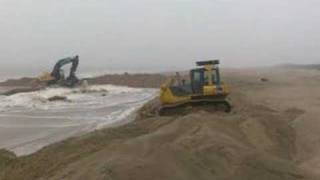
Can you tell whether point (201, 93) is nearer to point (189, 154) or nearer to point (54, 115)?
point (54, 115)

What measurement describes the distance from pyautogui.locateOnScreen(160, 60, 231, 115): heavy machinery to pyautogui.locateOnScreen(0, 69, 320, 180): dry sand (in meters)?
3.91

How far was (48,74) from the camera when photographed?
212 feet

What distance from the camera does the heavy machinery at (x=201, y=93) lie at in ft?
90.7

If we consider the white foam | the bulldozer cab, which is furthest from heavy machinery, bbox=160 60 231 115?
the white foam

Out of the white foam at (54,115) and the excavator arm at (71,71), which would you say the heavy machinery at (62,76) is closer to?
the excavator arm at (71,71)

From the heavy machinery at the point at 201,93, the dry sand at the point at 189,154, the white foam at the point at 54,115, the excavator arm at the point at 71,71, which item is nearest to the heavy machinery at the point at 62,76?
the excavator arm at the point at 71,71

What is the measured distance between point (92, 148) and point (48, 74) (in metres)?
47.5

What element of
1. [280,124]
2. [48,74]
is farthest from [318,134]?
[48,74]

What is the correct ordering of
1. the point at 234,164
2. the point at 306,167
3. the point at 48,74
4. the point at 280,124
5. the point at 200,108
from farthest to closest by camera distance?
the point at 48,74 < the point at 200,108 < the point at 280,124 < the point at 306,167 < the point at 234,164

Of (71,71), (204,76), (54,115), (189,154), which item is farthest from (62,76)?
(189,154)

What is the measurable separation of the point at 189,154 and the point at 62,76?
49230mm

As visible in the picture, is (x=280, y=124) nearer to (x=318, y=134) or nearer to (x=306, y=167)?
(x=318, y=134)

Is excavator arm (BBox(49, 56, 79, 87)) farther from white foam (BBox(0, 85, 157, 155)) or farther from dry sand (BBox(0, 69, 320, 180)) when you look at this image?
dry sand (BBox(0, 69, 320, 180))

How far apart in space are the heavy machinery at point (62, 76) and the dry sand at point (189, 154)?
1430 inches
